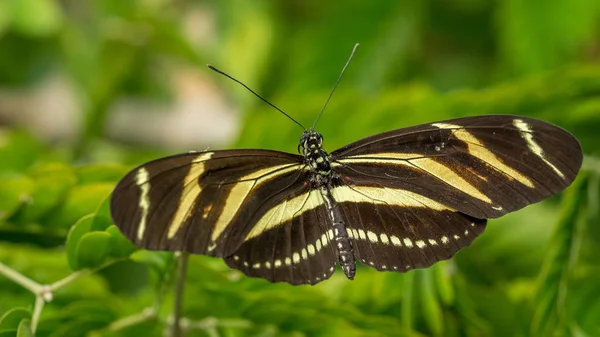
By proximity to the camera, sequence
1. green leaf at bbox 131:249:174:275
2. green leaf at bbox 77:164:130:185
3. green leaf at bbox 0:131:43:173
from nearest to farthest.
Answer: green leaf at bbox 131:249:174:275
green leaf at bbox 77:164:130:185
green leaf at bbox 0:131:43:173

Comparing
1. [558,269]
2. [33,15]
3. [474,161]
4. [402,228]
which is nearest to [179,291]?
[402,228]

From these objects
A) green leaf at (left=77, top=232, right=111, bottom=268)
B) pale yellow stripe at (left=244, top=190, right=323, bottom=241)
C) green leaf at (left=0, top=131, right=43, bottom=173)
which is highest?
green leaf at (left=0, top=131, right=43, bottom=173)

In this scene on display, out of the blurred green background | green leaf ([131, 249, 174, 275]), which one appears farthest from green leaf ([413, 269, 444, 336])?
green leaf ([131, 249, 174, 275])

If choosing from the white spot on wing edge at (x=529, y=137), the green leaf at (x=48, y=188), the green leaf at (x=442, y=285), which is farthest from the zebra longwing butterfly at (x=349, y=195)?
the green leaf at (x=48, y=188)

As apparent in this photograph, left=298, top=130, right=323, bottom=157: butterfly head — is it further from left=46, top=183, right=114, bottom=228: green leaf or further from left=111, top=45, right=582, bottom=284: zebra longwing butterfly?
left=46, top=183, right=114, bottom=228: green leaf

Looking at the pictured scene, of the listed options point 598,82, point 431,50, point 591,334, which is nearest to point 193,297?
point 591,334

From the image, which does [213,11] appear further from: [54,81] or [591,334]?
[591,334]

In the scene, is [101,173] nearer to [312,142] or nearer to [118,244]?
[118,244]

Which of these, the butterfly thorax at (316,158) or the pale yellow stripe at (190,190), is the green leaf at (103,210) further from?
the butterfly thorax at (316,158)

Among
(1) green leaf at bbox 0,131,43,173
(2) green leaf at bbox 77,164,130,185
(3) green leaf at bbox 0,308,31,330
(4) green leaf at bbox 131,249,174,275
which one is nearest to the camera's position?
(3) green leaf at bbox 0,308,31,330
